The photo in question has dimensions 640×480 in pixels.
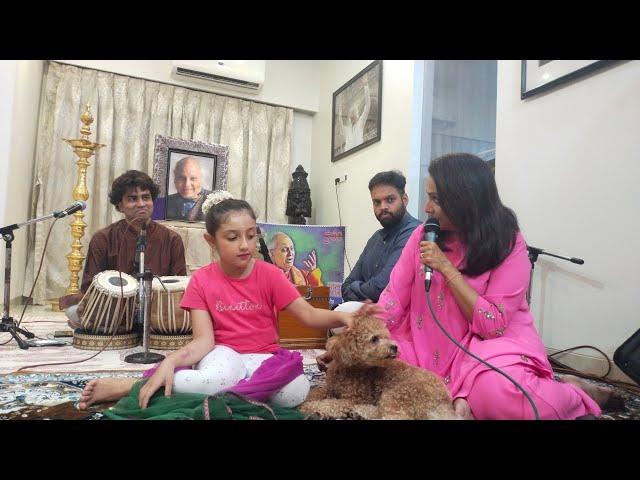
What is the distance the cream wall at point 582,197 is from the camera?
2193 millimetres

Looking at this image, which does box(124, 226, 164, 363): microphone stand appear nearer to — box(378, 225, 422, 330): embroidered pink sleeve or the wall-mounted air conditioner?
box(378, 225, 422, 330): embroidered pink sleeve

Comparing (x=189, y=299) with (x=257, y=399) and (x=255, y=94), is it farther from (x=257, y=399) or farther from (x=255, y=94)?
(x=255, y=94)

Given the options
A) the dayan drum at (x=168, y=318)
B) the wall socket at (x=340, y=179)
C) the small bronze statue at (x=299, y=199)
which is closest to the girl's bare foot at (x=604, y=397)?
the dayan drum at (x=168, y=318)

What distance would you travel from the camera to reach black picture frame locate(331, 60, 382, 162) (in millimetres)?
4484

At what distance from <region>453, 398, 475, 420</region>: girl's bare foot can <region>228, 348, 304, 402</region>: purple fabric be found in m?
0.50

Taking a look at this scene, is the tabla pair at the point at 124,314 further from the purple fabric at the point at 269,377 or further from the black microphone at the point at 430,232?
the black microphone at the point at 430,232

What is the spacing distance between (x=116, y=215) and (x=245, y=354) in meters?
4.14

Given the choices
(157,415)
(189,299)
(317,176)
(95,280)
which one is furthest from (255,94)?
(157,415)

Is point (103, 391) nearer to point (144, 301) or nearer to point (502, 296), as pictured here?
point (144, 301)

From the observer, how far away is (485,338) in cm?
148

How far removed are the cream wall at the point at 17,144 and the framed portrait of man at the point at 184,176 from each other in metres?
1.21

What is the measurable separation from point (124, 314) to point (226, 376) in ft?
5.08

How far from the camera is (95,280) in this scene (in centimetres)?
267

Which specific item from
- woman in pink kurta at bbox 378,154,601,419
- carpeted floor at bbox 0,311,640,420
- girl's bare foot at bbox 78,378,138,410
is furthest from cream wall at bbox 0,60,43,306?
woman in pink kurta at bbox 378,154,601,419
